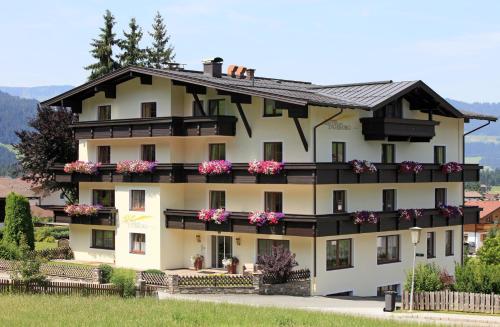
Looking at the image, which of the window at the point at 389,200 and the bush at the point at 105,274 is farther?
the window at the point at 389,200

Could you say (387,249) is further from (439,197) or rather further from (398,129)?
(398,129)

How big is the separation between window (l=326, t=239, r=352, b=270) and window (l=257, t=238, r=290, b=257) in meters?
2.11

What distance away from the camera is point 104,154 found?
52.1 metres

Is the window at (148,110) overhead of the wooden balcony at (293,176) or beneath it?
overhead

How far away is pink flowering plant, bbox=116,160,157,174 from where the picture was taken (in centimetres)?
4741

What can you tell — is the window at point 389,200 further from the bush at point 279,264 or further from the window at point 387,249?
the bush at point 279,264

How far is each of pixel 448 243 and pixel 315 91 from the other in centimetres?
1307

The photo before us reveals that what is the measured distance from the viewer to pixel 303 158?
42.7m

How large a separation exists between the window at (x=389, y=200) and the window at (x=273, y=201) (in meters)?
6.71

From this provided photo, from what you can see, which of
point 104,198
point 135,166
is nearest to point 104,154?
point 104,198

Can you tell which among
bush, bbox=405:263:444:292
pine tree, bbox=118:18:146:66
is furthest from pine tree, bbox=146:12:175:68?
bush, bbox=405:263:444:292

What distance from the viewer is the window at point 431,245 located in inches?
1994

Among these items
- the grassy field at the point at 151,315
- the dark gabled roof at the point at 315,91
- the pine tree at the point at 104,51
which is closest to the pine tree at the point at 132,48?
the pine tree at the point at 104,51

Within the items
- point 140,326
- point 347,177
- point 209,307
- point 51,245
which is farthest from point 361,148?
point 51,245
